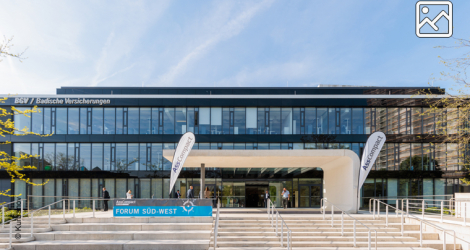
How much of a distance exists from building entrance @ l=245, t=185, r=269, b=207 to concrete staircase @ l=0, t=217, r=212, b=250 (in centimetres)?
1239

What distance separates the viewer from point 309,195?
88.2 ft

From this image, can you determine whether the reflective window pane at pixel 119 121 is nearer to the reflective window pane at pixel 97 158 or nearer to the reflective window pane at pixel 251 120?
the reflective window pane at pixel 97 158

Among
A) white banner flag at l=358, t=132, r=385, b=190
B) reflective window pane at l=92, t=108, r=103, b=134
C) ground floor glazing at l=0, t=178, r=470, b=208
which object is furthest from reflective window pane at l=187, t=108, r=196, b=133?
white banner flag at l=358, t=132, r=385, b=190

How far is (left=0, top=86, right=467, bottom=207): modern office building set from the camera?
26.2 m

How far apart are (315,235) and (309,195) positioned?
14.2m

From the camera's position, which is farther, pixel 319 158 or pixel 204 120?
pixel 204 120

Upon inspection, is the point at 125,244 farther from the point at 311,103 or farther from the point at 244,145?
the point at 311,103

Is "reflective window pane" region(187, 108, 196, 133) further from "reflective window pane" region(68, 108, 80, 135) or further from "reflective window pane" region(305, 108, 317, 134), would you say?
"reflective window pane" region(305, 108, 317, 134)

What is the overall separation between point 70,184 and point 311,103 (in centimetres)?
2009

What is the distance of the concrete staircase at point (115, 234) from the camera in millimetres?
12016

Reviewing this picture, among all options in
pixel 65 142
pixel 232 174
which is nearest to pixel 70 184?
pixel 65 142

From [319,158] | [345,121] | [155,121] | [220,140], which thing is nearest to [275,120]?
[220,140]

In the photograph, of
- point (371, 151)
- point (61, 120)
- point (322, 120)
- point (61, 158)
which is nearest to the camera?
point (371, 151)

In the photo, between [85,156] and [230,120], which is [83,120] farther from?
[230,120]
